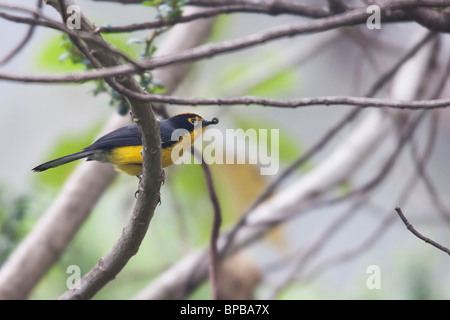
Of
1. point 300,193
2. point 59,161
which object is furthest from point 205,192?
point 59,161

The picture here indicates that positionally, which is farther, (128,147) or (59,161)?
(128,147)

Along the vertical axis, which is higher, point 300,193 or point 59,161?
point 300,193

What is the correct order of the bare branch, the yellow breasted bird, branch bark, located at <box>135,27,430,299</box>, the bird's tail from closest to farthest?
the bare branch → the bird's tail → the yellow breasted bird → branch bark, located at <box>135,27,430,299</box>

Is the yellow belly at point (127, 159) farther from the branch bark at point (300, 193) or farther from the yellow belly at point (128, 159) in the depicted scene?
the branch bark at point (300, 193)

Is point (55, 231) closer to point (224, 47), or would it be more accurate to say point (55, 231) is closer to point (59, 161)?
point (59, 161)

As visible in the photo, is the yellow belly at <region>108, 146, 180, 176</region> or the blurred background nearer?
the yellow belly at <region>108, 146, 180, 176</region>

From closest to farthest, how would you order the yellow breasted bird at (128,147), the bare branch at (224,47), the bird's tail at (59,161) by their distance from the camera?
1. the bare branch at (224,47)
2. the bird's tail at (59,161)
3. the yellow breasted bird at (128,147)

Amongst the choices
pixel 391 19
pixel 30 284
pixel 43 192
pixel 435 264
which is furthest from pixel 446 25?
pixel 435 264

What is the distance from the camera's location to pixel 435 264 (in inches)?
125

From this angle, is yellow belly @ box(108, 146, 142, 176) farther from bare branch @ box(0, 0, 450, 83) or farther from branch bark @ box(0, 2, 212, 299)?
branch bark @ box(0, 2, 212, 299)

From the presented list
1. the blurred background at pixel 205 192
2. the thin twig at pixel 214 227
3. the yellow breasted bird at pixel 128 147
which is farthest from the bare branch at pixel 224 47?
the blurred background at pixel 205 192

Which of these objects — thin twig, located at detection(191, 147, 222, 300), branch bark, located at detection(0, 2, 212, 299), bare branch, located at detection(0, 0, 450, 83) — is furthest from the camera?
branch bark, located at detection(0, 2, 212, 299)

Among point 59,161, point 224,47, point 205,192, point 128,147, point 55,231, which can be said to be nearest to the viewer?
point 224,47

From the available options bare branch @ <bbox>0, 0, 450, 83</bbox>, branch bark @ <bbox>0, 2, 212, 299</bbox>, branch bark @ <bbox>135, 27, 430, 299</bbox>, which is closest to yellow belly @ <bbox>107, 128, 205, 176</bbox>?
bare branch @ <bbox>0, 0, 450, 83</bbox>
